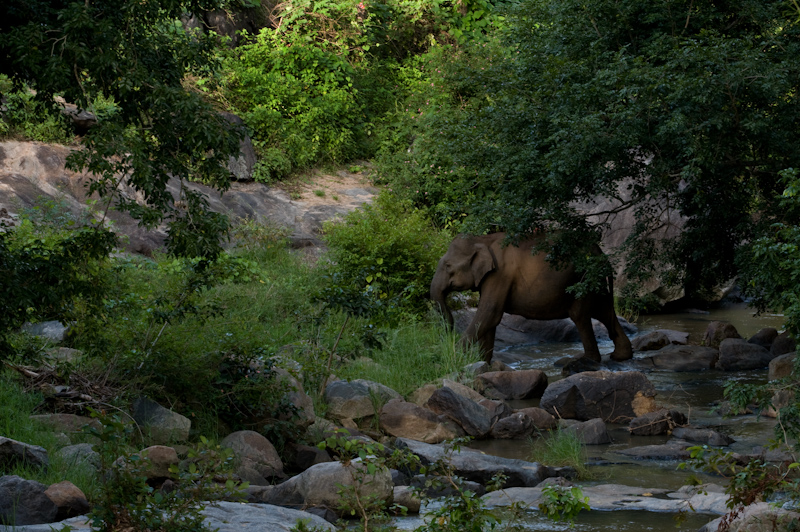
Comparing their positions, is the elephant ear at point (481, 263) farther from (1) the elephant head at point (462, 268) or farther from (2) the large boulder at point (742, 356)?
(2) the large boulder at point (742, 356)

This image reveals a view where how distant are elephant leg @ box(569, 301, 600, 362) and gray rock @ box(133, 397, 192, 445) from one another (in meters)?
6.76

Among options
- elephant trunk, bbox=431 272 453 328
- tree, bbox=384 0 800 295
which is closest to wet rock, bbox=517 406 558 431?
tree, bbox=384 0 800 295

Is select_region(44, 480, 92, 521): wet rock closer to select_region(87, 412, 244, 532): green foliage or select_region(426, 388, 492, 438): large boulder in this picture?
select_region(87, 412, 244, 532): green foliage

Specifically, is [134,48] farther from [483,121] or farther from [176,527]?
→ [483,121]

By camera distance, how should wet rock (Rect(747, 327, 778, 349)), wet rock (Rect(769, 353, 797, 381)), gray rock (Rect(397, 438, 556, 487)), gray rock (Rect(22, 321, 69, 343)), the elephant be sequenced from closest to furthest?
1. gray rock (Rect(397, 438, 556, 487))
2. gray rock (Rect(22, 321, 69, 343))
3. wet rock (Rect(769, 353, 797, 381))
4. the elephant
5. wet rock (Rect(747, 327, 778, 349))

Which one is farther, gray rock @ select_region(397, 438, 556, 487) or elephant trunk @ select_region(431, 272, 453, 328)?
elephant trunk @ select_region(431, 272, 453, 328)

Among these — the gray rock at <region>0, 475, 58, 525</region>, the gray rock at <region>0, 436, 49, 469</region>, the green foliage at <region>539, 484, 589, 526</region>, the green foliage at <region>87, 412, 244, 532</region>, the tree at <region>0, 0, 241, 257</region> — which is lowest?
the gray rock at <region>0, 436, 49, 469</region>

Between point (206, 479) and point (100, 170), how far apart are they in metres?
1.54

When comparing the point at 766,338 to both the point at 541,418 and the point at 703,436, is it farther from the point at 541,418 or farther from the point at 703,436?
the point at 541,418

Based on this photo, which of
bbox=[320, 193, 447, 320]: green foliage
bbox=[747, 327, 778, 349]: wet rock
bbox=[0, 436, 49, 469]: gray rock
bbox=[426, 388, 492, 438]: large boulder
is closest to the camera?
bbox=[0, 436, 49, 469]: gray rock

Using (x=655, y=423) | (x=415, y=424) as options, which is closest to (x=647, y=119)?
(x=655, y=423)

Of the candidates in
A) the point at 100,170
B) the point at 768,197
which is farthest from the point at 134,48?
the point at 768,197

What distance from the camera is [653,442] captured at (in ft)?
26.6

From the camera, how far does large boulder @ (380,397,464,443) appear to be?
26.3ft
